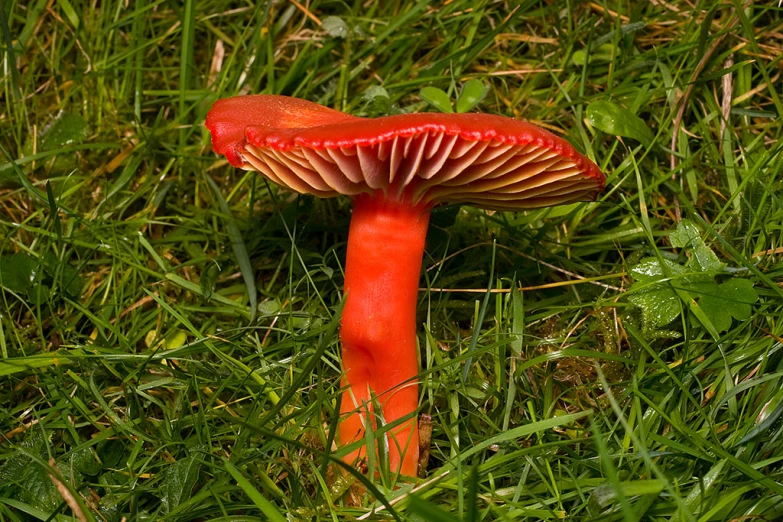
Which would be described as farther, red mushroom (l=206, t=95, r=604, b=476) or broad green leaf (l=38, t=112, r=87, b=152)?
broad green leaf (l=38, t=112, r=87, b=152)

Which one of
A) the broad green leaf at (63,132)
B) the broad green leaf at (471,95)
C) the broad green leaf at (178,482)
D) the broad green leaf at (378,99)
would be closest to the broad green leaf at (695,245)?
the broad green leaf at (471,95)

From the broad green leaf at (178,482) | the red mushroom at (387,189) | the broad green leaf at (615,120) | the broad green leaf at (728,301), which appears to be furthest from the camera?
the broad green leaf at (615,120)

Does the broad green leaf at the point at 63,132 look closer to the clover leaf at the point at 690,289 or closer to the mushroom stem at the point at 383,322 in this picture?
the mushroom stem at the point at 383,322

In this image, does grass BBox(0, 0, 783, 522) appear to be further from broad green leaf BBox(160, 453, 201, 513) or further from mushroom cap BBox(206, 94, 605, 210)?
mushroom cap BBox(206, 94, 605, 210)

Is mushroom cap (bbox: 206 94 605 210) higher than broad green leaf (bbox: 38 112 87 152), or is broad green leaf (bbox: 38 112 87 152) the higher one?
mushroom cap (bbox: 206 94 605 210)

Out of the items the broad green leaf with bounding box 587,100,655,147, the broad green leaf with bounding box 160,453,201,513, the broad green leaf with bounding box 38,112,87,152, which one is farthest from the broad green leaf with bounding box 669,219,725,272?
the broad green leaf with bounding box 38,112,87,152

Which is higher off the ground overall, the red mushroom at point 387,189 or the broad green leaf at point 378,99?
the broad green leaf at point 378,99

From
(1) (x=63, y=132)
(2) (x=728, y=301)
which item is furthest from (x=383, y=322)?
(1) (x=63, y=132)
